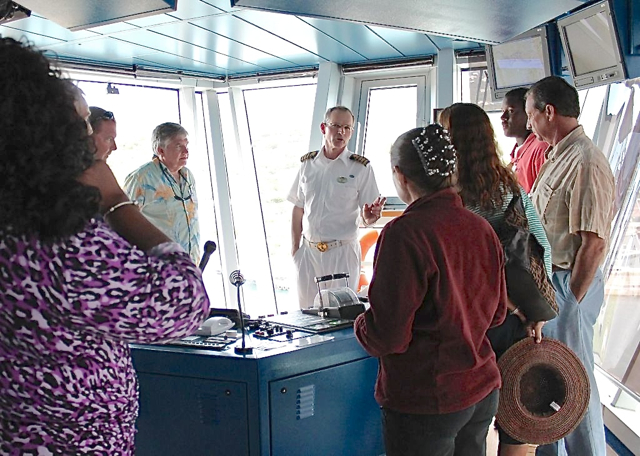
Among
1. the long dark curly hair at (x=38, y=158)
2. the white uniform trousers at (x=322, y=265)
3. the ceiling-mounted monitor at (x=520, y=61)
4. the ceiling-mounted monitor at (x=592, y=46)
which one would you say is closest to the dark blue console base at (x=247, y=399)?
the long dark curly hair at (x=38, y=158)

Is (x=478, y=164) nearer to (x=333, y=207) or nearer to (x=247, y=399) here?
(x=247, y=399)

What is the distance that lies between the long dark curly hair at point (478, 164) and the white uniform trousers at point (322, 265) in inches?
73.0

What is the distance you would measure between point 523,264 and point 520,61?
2.23m

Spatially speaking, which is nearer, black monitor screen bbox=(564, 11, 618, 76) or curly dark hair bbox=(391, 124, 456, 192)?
curly dark hair bbox=(391, 124, 456, 192)

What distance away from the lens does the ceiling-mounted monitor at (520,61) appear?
3752 millimetres

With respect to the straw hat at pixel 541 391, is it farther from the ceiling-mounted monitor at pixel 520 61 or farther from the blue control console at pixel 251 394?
the ceiling-mounted monitor at pixel 520 61

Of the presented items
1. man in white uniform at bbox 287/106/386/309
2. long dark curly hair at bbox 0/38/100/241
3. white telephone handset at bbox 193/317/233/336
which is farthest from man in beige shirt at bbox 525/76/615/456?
long dark curly hair at bbox 0/38/100/241

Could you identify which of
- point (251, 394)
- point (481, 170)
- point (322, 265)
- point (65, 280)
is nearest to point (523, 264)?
point (481, 170)

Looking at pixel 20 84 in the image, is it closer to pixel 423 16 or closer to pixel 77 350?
pixel 77 350

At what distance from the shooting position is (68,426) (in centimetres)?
110

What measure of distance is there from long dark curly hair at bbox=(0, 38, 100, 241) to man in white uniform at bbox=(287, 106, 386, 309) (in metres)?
2.96

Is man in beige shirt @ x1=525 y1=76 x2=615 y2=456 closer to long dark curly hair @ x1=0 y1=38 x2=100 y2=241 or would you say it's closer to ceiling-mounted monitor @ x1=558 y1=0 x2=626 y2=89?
ceiling-mounted monitor @ x1=558 y1=0 x2=626 y2=89

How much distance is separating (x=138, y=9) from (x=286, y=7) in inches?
31.5

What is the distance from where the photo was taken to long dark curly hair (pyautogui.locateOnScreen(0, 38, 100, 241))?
3.18 feet
